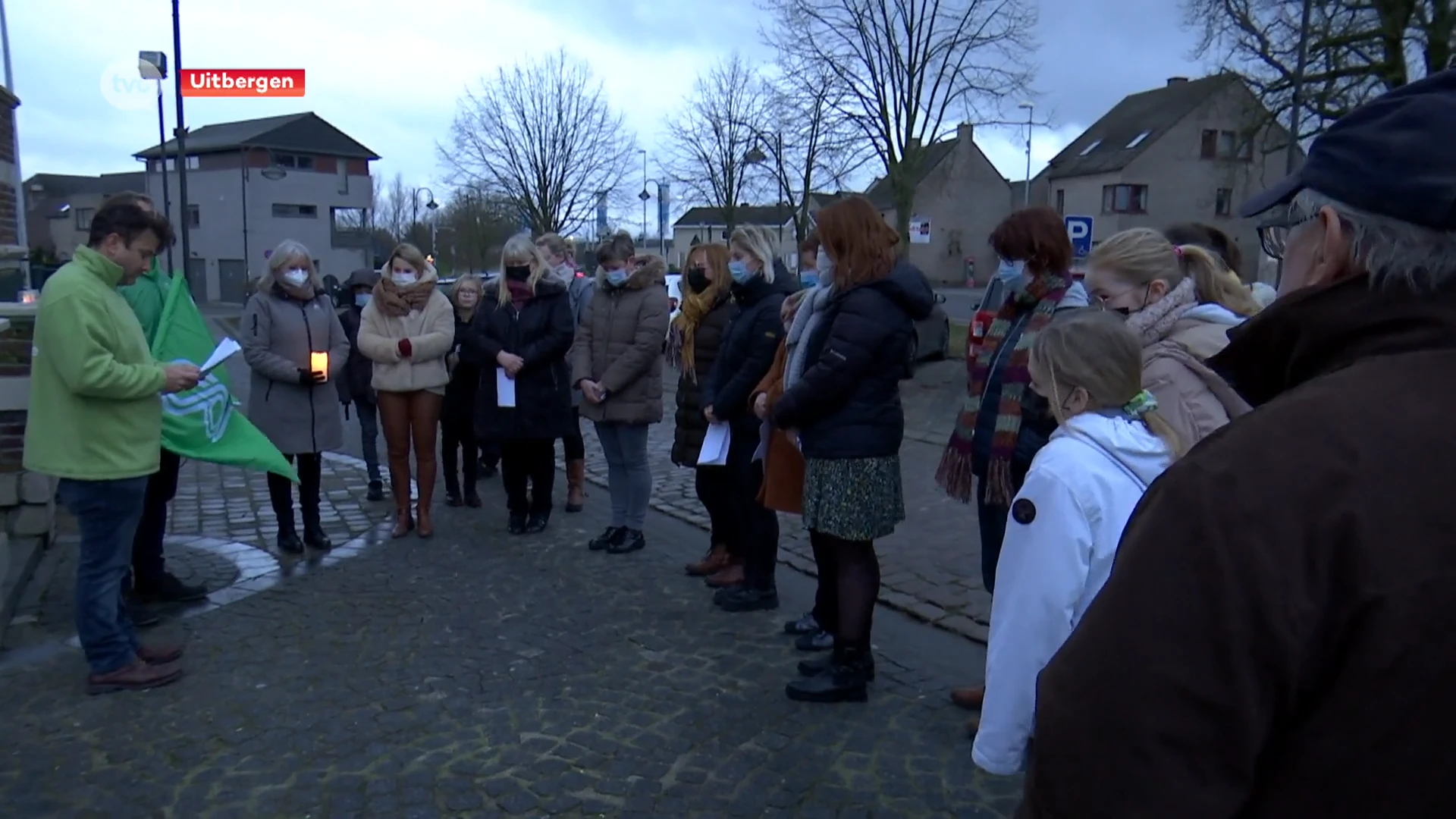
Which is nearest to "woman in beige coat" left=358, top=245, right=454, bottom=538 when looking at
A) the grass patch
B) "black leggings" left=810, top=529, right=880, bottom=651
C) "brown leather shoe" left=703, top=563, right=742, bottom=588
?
"brown leather shoe" left=703, top=563, right=742, bottom=588

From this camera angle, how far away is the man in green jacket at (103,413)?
4.31 m

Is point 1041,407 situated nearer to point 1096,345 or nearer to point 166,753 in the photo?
point 1096,345

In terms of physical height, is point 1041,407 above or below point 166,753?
above

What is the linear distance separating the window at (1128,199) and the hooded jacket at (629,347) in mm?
53084

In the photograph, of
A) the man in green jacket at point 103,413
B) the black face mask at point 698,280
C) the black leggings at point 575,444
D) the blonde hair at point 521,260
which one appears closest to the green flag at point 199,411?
the man in green jacket at point 103,413

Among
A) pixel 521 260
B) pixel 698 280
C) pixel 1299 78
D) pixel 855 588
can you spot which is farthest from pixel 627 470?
pixel 1299 78

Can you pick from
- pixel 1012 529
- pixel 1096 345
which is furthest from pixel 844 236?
pixel 1012 529

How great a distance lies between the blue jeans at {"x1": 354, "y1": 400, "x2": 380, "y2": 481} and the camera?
842 cm

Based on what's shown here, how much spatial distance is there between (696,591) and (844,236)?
8.13ft

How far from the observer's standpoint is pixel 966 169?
6875 cm

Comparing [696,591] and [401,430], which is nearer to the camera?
[696,591]

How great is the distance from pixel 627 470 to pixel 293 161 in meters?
65.1

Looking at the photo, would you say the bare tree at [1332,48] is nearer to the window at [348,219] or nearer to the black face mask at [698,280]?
the black face mask at [698,280]

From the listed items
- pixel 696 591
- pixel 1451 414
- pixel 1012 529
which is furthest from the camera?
pixel 696 591
